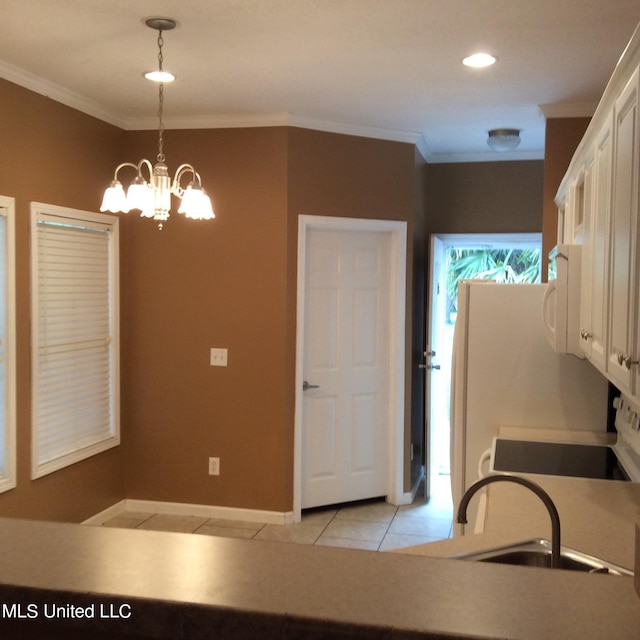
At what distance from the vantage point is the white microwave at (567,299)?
2469 mm

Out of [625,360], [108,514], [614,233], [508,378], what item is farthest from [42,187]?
[625,360]

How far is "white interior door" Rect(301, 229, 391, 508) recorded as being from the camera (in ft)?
15.2

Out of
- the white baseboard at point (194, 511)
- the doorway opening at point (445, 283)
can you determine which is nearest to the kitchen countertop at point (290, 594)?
the white baseboard at point (194, 511)

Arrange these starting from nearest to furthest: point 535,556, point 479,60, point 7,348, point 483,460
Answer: point 535,556
point 483,460
point 479,60
point 7,348

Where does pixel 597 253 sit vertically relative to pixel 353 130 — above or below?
below

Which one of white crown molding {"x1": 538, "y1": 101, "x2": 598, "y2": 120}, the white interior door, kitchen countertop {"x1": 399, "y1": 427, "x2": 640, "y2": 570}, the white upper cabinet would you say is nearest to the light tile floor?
the white interior door

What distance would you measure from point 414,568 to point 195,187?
87.3 inches

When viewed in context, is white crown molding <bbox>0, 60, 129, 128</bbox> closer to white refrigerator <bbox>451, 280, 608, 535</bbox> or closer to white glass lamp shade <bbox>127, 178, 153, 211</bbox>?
white glass lamp shade <bbox>127, 178, 153, 211</bbox>

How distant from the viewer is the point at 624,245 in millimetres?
1582

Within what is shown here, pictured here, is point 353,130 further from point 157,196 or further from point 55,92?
point 157,196

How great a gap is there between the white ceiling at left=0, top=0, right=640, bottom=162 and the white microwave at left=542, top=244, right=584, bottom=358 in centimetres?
94

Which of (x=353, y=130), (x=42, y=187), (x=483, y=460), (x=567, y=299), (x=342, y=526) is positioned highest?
(x=353, y=130)

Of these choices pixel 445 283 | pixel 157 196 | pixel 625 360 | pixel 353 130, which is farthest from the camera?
pixel 445 283

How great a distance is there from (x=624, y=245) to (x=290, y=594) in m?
1.11
